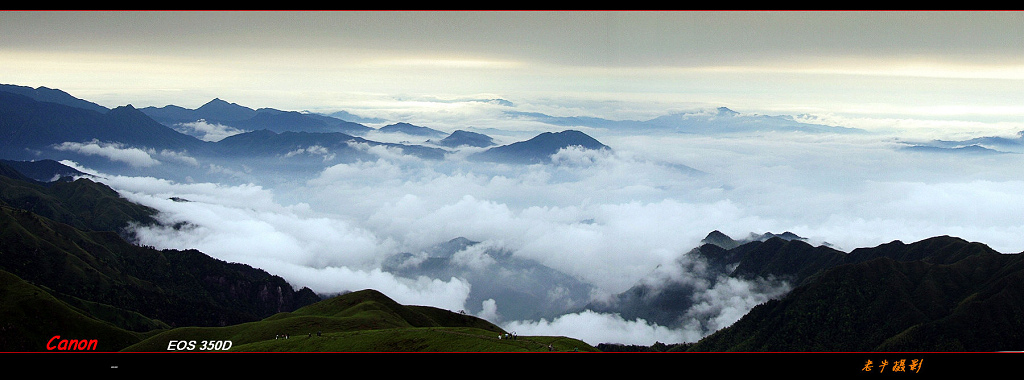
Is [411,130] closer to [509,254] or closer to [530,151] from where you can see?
[530,151]

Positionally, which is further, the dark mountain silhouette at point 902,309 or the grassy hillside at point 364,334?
the dark mountain silhouette at point 902,309

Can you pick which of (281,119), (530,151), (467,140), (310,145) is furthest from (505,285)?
(467,140)

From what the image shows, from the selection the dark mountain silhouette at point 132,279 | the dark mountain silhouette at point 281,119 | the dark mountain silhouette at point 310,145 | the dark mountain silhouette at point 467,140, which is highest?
the dark mountain silhouette at point 281,119

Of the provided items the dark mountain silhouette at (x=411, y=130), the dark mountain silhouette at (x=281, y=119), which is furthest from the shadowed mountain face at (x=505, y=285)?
the dark mountain silhouette at (x=411, y=130)

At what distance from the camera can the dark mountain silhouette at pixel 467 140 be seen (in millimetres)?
26125

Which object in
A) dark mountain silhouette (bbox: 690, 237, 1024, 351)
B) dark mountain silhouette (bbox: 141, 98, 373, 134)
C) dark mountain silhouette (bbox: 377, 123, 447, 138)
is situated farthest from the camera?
dark mountain silhouette (bbox: 690, 237, 1024, 351)

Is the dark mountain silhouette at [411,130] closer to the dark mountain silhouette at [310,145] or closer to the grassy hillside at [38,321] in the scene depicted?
the dark mountain silhouette at [310,145]

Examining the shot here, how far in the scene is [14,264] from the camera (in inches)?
4439

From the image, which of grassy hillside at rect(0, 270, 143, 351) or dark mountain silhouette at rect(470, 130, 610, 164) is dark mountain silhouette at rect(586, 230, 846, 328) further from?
grassy hillside at rect(0, 270, 143, 351)

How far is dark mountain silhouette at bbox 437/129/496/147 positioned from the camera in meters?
26.1

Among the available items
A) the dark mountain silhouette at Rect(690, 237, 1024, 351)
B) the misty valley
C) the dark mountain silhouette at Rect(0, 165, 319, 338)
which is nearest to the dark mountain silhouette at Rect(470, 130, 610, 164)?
the misty valley
